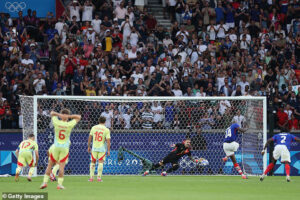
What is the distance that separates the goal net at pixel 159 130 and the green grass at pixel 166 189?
8.13ft

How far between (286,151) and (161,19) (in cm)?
1427

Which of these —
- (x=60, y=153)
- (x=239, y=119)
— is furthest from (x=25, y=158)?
(x=239, y=119)

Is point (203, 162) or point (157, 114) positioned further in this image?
point (203, 162)

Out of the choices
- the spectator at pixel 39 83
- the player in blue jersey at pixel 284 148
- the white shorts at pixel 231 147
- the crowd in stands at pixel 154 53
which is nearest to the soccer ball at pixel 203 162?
the white shorts at pixel 231 147

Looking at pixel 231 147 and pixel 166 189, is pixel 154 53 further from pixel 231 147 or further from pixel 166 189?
pixel 166 189

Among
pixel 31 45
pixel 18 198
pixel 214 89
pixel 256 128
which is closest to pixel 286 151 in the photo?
pixel 256 128

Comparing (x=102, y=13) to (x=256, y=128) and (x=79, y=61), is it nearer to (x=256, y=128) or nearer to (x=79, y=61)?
(x=79, y=61)

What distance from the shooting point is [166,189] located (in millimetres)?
18094

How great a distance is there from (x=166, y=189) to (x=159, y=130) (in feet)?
22.0

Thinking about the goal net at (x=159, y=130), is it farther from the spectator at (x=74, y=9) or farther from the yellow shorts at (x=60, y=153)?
the yellow shorts at (x=60, y=153)

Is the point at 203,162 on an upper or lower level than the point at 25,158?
lower

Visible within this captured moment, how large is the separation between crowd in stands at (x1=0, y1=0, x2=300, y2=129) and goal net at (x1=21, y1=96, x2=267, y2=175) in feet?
6.36

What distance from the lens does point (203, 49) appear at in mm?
30625

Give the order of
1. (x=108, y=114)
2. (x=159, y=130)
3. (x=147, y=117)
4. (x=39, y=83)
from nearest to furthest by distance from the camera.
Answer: (x=159, y=130) < (x=147, y=117) < (x=108, y=114) < (x=39, y=83)
